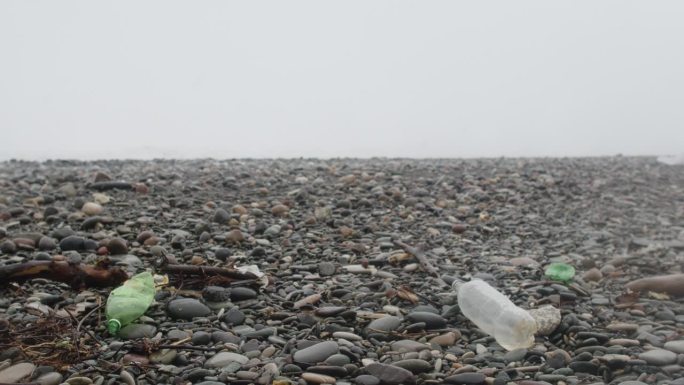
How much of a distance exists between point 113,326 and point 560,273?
7.00 ft

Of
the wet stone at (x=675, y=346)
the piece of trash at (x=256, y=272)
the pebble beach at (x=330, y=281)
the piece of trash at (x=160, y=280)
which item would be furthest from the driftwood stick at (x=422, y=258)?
the piece of trash at (x=160, y=280)

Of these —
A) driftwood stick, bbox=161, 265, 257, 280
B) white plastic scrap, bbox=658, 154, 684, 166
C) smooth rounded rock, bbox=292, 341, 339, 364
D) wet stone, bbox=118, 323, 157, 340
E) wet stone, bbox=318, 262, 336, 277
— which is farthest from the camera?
white plastic scrap, bbox=658, 154, 684, 166

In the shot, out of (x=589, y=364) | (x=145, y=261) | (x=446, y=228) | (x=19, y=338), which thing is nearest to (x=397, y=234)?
(x=446, y=228)

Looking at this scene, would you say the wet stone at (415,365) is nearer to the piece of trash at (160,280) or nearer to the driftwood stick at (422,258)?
the driftwood stick at (422,258)

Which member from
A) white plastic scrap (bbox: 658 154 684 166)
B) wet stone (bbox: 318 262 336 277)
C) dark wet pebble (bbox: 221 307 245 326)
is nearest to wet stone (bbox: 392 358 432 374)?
dark wet pebble (bbox: 221 307 245 326)

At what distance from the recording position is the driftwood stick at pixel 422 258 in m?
2.90

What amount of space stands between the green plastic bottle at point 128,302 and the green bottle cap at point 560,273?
1.96 m

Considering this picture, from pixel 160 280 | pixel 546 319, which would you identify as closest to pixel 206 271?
pixel 160 280

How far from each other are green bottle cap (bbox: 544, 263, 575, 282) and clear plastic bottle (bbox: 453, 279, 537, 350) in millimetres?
487

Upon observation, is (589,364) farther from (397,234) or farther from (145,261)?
(145,261)

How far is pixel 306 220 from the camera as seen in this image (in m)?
3.84

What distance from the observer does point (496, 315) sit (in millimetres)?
2289

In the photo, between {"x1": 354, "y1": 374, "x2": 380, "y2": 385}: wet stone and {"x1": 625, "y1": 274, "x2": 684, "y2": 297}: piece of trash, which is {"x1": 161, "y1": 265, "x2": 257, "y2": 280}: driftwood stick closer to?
{"x1": 354, "y1": 374, "x2": 380, "y2": 385}: wet stone

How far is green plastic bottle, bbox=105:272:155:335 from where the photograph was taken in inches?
82.5
